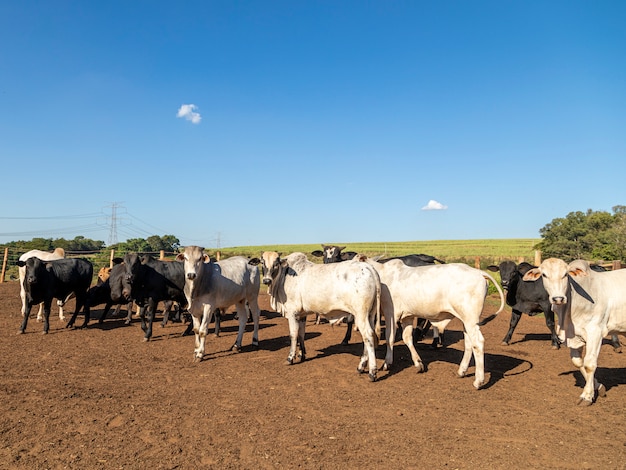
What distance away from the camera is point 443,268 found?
27.2 ft

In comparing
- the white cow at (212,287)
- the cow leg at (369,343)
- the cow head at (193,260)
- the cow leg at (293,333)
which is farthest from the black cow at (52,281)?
the cow leg at (369,343)

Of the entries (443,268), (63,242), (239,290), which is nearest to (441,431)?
(443,268)

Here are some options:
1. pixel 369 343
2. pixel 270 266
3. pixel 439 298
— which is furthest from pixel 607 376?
pixel 270 266

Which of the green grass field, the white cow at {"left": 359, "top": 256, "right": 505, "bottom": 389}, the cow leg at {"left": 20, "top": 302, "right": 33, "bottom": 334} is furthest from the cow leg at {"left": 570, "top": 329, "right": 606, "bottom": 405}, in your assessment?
the green grass field

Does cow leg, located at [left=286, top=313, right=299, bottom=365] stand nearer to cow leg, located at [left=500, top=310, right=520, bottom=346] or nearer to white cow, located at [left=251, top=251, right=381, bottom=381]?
white cow, located at [left=251, top=251, right=381, bottom=381]

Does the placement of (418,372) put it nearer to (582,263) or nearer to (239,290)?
(582,263)

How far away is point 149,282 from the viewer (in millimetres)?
12289

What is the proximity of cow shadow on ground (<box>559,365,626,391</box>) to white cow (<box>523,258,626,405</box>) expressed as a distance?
969mm

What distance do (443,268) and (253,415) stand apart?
14.3 feet

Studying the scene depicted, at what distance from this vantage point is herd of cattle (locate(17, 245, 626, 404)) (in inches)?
270

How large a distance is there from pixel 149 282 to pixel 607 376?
1106 cm

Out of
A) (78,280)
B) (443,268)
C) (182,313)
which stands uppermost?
(443,268)

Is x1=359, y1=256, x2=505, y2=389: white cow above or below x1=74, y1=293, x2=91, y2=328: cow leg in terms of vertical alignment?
above

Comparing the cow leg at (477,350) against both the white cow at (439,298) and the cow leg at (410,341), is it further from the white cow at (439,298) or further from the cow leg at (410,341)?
the cow leg at (410,341)
